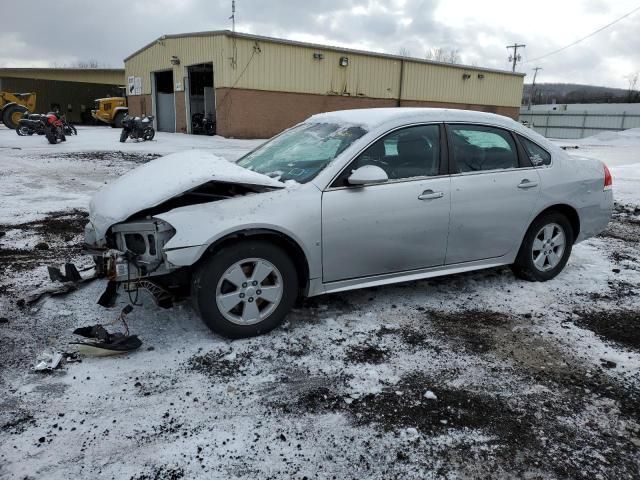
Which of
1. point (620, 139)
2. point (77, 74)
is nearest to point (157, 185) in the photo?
point (620, 139)

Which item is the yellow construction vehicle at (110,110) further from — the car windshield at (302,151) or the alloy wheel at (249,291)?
the alloy wheel at (249,291)

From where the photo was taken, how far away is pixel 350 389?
3023 mm

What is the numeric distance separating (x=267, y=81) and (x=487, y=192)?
2086cm

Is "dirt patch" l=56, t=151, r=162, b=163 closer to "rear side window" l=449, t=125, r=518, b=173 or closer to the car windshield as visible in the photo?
the car windshield

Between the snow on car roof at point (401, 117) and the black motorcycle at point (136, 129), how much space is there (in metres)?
16.2

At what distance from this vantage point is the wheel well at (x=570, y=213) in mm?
4750

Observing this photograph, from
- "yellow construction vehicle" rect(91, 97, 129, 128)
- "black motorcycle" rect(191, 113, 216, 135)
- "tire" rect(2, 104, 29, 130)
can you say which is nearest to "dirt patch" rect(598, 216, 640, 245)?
"black motorcycle" rect(191, 113, 216, 135)

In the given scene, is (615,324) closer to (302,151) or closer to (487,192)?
(487,192)

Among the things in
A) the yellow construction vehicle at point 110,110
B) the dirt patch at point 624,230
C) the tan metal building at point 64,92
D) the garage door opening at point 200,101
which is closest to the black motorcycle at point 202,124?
the garage door opening at point 200,101

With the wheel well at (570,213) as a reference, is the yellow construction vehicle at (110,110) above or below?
above

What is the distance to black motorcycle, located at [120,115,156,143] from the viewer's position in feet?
61.7

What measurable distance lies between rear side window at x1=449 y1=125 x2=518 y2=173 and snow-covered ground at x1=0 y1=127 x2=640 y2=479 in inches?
45.8

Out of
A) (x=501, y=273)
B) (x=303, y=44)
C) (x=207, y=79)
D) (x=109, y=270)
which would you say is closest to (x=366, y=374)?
(x=109, y=270)

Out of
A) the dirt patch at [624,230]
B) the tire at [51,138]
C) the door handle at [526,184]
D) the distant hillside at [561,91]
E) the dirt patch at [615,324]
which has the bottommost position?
the dirt patch at [615,324]
